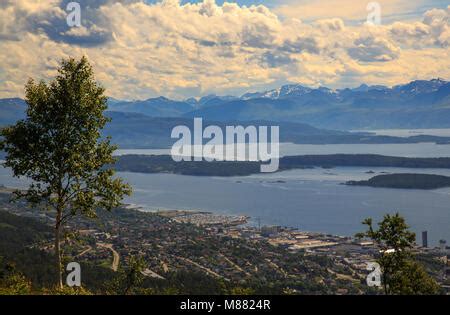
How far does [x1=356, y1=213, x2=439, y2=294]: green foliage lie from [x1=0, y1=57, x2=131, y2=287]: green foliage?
864cm

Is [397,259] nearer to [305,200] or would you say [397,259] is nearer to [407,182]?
[305,200]

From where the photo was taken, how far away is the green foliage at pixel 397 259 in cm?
1870

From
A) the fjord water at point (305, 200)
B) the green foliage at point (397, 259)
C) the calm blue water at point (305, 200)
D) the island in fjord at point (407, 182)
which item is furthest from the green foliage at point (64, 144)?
the island in fjord at point (407, 182)

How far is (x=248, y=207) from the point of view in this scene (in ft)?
390

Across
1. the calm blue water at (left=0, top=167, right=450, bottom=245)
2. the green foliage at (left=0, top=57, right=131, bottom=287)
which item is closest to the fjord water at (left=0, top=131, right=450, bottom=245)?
the calm blue water at (left=0, top=167, right=450, bottom=245)

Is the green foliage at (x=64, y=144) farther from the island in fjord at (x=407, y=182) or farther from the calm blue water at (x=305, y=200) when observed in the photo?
the island in fjord at (x=407, y=182)

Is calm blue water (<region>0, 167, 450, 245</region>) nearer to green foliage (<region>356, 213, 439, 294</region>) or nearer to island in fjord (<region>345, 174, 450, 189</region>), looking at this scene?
island in fjord (<region>345, 174, 450, 189</region>)

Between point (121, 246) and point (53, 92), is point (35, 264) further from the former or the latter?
point (53, 92)

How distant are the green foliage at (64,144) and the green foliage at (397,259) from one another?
864 centimetres

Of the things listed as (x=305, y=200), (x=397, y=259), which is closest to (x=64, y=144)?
(x=397, y=259)
